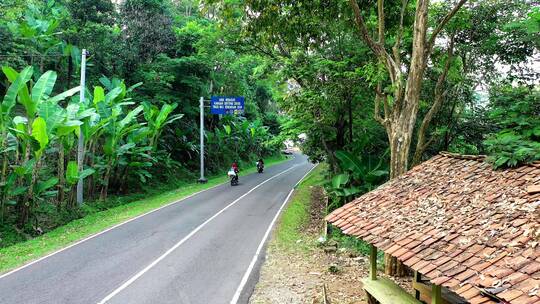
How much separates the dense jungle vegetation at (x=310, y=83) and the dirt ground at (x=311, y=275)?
284cm

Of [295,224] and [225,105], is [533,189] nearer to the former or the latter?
[295,224]

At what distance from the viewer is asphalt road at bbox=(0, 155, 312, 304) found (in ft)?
29.8

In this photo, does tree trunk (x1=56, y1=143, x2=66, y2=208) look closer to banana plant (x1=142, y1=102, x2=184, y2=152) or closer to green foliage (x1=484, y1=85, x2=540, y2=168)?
banana plant (x1=142, y1=102, x2=184, y2=152)

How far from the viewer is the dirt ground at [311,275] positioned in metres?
9.40

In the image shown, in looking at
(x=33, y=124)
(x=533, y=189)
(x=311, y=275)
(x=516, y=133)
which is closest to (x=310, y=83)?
(x=311, y=275)

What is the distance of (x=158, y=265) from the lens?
36.4 ft

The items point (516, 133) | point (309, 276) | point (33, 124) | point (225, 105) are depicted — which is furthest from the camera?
point (225, 105)

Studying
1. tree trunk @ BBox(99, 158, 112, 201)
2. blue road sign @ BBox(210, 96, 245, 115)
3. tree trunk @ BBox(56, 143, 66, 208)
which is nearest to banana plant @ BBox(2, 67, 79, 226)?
tree trunk @ BBox(56, 143, 66, 208)

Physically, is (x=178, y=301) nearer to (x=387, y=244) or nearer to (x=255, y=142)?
(x=387, y=244)

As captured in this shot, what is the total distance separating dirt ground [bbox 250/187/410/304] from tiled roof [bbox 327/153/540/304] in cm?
227

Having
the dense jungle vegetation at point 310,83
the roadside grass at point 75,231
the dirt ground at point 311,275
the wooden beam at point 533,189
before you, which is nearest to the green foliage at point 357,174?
the dense jungle vegetation at point 310,83

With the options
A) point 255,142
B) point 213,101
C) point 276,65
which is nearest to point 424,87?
point 276,65

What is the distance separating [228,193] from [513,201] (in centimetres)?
1935

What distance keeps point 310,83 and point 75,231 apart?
32.0 ft
